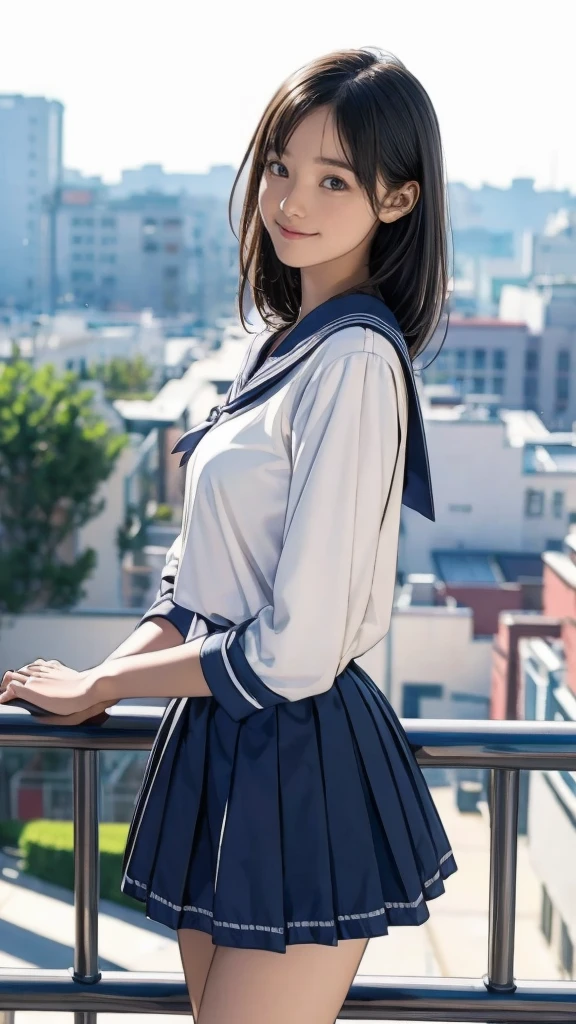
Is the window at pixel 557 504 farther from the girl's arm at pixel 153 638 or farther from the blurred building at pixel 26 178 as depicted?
the girl's arm at pixel 153 638

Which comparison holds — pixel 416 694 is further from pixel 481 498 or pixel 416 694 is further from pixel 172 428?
pixel 172 428

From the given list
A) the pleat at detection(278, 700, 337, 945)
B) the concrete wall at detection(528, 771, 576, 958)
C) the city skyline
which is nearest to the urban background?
the city skyline

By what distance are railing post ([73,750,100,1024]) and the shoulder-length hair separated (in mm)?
365

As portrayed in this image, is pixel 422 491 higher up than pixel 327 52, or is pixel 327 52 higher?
pixel 327 52

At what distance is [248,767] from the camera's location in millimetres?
636

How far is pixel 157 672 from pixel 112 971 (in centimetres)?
31

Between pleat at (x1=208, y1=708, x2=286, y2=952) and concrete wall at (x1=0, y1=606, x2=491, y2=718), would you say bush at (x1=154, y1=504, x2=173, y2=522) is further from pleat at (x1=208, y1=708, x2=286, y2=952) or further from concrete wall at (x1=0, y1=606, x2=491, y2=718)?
pleat at (x1=208, y1=708, x2=286, y2=952)

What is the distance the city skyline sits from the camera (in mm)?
22359

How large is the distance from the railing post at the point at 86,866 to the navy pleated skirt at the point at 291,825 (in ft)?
0.36

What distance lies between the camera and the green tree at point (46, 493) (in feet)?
37.0

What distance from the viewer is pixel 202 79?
77.9ft

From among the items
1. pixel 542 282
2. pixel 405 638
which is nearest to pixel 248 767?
pixel 405 638

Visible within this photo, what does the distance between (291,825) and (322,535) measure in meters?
0.17

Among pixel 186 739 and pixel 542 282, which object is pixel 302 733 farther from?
pixel 542 282
